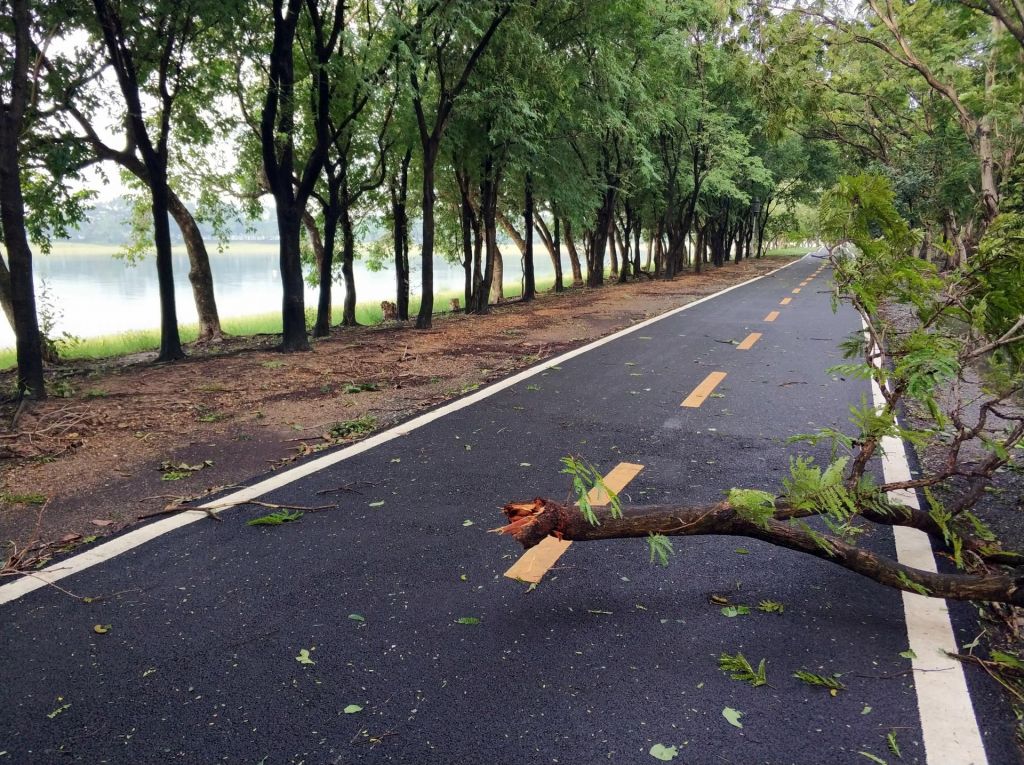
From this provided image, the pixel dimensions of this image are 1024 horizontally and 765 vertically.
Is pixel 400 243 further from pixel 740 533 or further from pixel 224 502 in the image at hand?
pixel 740 533

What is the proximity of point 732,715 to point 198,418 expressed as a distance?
605 cm

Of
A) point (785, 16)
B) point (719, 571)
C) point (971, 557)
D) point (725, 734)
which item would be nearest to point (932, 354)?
point (971, 557)

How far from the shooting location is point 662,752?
7.29 feet

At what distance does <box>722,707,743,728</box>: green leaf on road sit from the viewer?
7.72 feet

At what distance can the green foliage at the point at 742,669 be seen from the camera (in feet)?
8.43

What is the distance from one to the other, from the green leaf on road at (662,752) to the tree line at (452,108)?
2.92 metres

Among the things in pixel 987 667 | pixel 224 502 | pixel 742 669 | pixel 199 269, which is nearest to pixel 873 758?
pixel 742 669

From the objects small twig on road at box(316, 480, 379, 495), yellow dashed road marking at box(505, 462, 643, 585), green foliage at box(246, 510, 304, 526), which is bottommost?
yellow dashed road marking at box(505, 462, 643, 585)

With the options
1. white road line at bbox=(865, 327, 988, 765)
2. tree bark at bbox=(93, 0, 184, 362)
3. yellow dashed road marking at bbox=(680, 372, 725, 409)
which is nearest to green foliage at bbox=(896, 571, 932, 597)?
white road line at bbox=(865, 327, 988, 765)

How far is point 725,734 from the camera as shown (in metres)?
2.30

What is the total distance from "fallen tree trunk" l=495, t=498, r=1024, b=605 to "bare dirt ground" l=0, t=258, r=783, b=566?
2.79 metres

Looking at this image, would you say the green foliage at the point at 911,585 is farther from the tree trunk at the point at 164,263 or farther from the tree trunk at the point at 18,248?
the tree trunk at the point at 164,263

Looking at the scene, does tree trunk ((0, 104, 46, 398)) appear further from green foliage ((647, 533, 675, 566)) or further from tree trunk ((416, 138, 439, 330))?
green foliage ((647, 533, 675, 566))

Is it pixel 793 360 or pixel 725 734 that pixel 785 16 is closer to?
pixel 793 360
